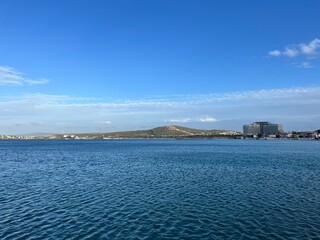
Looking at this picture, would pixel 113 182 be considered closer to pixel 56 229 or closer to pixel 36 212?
pixel 36 212

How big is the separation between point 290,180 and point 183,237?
37129 millimetres

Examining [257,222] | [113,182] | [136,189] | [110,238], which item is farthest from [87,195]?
[257,222]

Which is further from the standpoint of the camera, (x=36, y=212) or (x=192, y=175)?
(x=192, y=175)

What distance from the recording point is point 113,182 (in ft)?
181

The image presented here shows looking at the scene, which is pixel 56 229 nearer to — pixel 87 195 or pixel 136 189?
Result: pixel 87 195

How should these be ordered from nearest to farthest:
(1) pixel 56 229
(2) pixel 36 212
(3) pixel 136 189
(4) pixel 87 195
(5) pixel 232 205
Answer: (1) pixel 56 229 → (2) pixel 36 212 → (5) pixel 232 205 → (4) pixel 87 195 → (3) pixel 136 189

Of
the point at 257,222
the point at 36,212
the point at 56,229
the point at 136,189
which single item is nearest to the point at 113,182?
the point at 136,189

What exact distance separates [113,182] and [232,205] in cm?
2476

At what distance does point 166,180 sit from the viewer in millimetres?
56875

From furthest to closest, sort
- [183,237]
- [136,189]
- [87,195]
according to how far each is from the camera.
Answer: [136,189], [87,195], [183,237]

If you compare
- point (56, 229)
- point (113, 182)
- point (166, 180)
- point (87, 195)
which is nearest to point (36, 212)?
point (56, 229)

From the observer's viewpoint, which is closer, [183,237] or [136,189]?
[183,237]

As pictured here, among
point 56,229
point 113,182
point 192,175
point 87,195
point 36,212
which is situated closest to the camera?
point 56,229

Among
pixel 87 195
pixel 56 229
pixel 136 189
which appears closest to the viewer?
pixel 56 229
